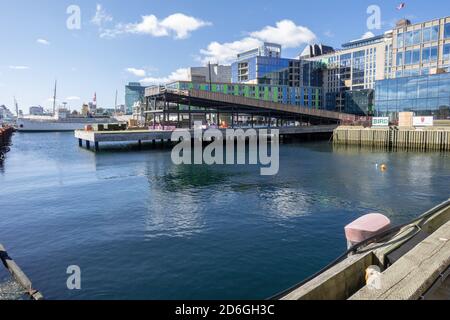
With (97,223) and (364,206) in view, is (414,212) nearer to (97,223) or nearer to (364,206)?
(364,206)

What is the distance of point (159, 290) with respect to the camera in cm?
1240

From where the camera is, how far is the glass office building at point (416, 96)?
75.8 m

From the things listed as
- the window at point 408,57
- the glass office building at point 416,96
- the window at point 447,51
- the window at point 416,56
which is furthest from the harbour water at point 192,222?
the window at point 408,57

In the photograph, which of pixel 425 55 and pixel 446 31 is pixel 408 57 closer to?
pixel 425 55

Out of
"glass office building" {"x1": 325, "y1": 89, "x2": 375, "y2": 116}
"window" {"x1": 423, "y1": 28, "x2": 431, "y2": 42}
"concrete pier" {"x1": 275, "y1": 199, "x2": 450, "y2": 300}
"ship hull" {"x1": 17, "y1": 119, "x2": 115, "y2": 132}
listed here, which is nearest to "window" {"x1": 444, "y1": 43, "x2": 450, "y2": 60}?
"window" {"x1": 423, "y1": 28, "x2": 431, "y2": 42}

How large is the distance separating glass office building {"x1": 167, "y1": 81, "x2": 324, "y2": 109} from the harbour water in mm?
123060

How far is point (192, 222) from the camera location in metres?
20.4

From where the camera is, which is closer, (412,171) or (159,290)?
(159,290)

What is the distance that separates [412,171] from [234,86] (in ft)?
421

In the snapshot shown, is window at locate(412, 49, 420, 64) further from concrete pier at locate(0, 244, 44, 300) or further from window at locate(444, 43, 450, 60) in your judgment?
concrete pier at locate(0, 244, 44, 300)

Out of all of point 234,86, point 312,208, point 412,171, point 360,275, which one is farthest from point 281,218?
point 234,86

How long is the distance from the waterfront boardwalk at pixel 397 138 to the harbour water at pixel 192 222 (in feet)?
75.7

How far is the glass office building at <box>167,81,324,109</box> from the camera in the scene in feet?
519

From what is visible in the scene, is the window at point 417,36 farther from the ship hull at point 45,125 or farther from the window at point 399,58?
the ship hull at point 45,125
